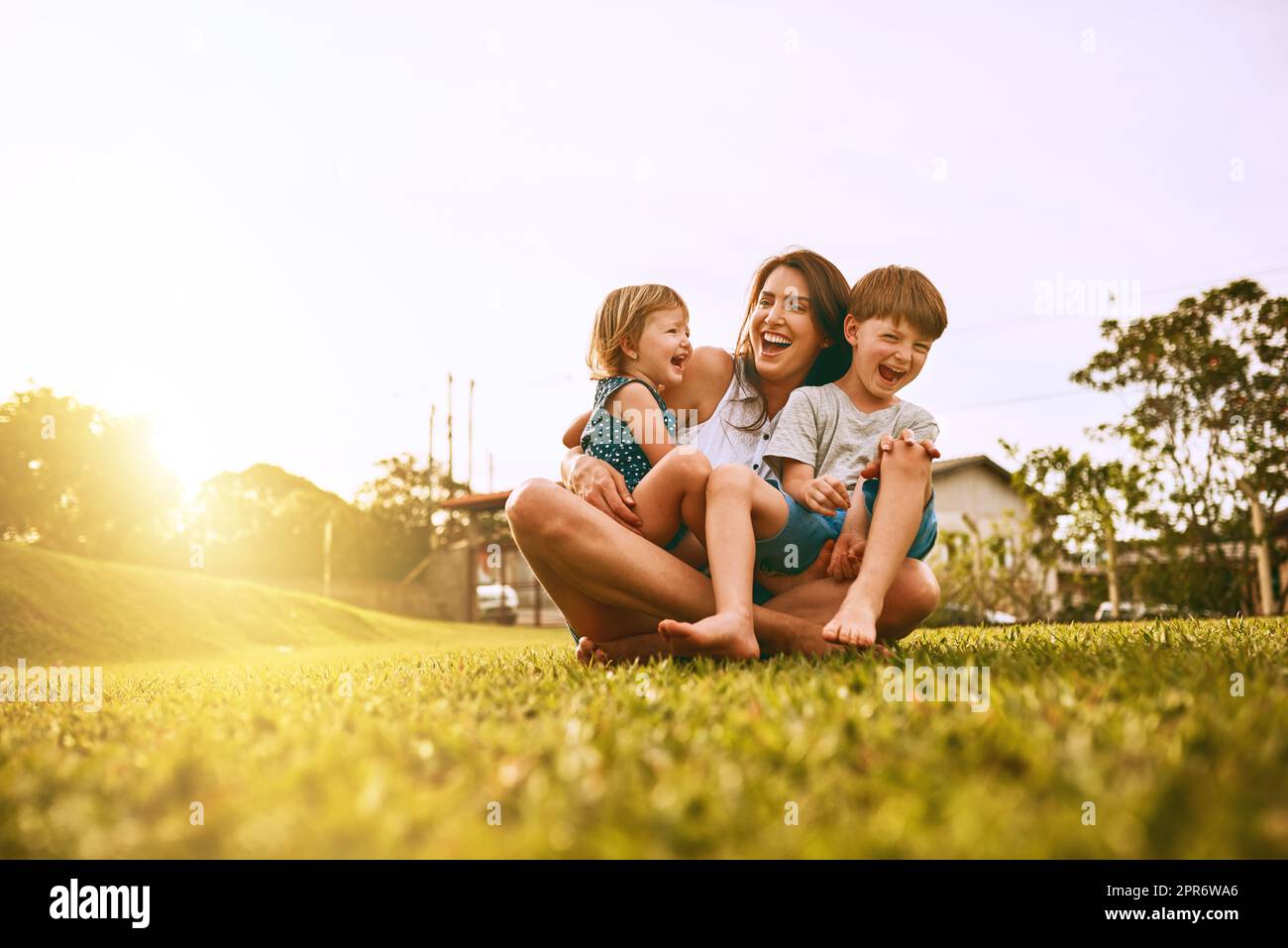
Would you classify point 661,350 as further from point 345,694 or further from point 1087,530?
point 1087,530

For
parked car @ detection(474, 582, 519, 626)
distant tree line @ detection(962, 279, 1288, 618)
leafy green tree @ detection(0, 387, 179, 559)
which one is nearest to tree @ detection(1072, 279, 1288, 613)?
distant tree line @ detection(962, 279, 1288, 618)

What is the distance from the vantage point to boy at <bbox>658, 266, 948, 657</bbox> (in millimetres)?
2734

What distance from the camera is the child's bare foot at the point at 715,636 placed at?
2.61 m

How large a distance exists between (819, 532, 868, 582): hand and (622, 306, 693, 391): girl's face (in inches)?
35.0

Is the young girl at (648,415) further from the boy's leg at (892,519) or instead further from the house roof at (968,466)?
the house roof at (968,466)

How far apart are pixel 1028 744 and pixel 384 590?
26188 mm

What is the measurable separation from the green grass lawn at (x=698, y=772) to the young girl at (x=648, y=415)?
0.68m

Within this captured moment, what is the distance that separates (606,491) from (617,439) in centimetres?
30

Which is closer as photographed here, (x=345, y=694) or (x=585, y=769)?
(x=585, y=769)

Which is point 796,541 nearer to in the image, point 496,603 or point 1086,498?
point 1086,498

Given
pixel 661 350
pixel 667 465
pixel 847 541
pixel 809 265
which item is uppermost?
pixel 809 265

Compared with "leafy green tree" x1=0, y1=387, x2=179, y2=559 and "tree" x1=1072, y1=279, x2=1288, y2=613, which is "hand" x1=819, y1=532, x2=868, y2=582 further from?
"leafy green tree" x1=0, y1=387, x2=179, y2=559

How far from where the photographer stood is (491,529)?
1264 inches

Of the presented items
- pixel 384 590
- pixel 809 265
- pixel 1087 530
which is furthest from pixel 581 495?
pixel 384 590
